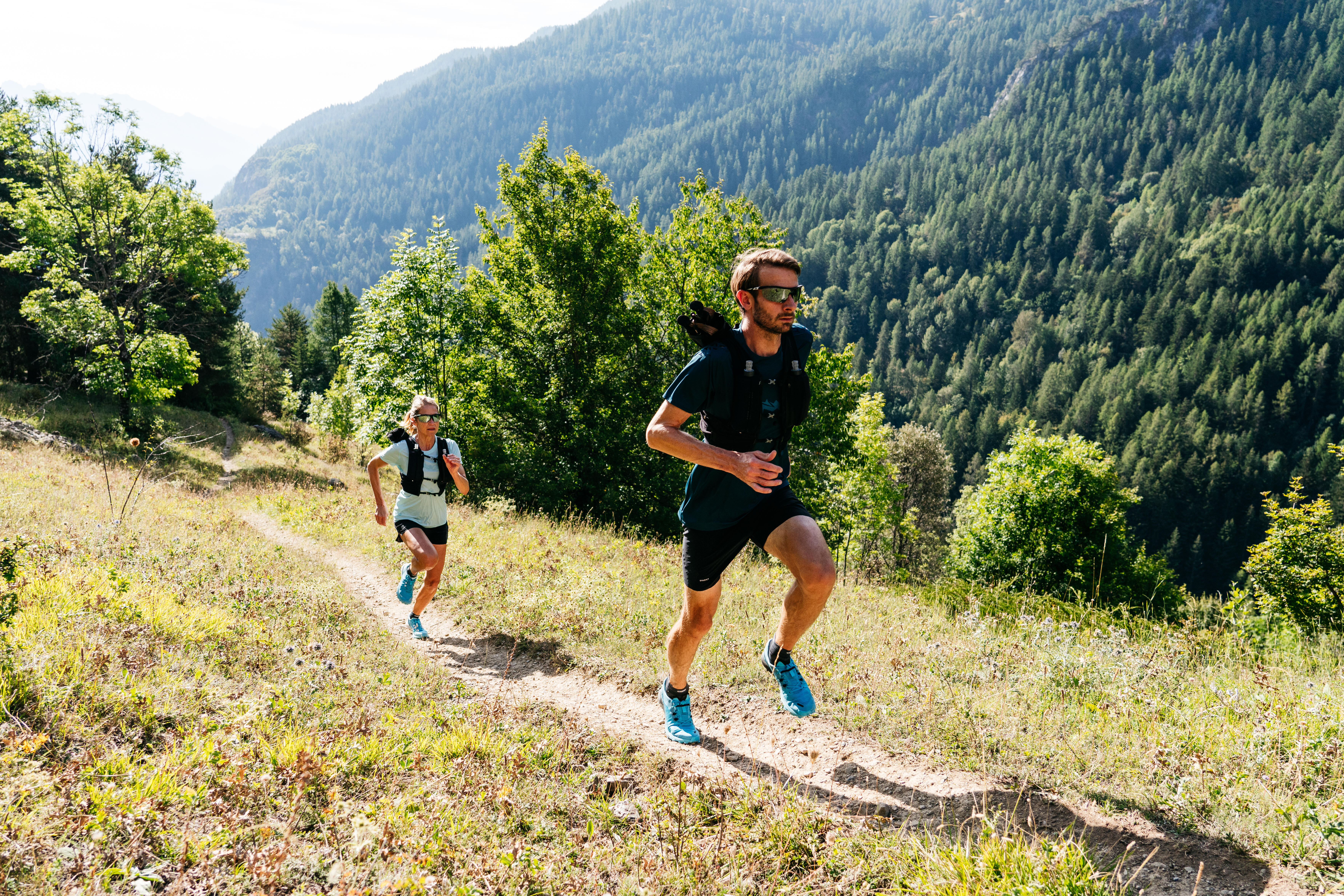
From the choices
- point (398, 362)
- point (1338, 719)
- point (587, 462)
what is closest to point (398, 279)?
point (398, 362)

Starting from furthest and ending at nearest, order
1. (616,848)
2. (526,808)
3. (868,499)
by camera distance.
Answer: (868,499) < (526,808) < (616,848)

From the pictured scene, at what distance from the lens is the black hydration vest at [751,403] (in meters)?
3.74

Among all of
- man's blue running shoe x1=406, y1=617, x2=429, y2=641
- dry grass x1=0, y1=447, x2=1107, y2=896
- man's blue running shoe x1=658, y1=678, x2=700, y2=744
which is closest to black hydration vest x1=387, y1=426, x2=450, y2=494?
man's blue running shoe x1=406, y1=617, x2=429, y2=641

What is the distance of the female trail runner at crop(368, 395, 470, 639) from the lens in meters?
6.96

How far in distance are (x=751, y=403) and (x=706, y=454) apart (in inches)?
17.6

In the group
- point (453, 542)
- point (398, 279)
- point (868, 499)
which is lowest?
point (868, 499)

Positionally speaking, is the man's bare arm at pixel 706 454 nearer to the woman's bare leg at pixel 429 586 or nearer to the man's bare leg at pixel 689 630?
the man's bare leg at pixel 689 630

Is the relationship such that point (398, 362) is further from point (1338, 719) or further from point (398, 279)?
point (1338, 719)

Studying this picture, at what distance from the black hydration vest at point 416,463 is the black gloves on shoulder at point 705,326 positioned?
13.4 ft

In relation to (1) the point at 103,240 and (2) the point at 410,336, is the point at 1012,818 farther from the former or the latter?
(1) the point at 103,240

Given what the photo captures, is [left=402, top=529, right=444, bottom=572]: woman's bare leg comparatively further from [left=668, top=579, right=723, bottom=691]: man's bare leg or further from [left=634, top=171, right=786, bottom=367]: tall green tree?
[left=634, top=171, right=786, bottom=367]: tall green tree

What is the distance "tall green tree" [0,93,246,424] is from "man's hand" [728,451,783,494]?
23737 millimetres

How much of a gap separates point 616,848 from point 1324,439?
12959cm

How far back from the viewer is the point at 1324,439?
9294 centimetres
